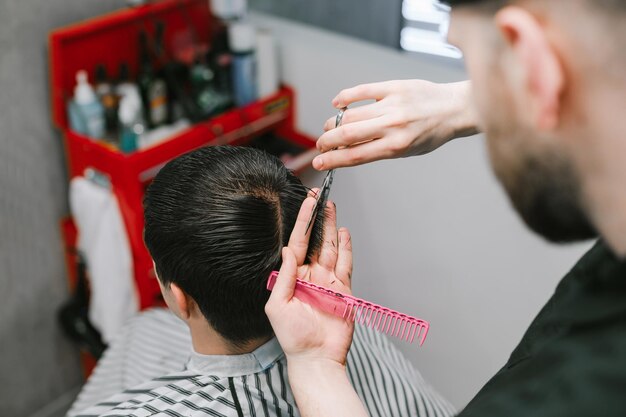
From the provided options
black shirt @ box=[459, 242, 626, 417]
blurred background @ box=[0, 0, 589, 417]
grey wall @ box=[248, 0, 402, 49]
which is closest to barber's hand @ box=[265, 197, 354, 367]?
black shirt @ box=[459, 242, 626, 417]

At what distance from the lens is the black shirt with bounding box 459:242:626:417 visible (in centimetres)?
68

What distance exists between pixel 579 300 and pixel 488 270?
4.38 ft

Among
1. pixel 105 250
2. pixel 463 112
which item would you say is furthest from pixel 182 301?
pixel 105 250

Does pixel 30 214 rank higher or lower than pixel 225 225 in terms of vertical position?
lower

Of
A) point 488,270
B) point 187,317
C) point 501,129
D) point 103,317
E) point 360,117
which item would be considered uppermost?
point 501,129

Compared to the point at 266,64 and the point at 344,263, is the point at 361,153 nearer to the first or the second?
the point at 344,263

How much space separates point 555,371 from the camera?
731 millimetres

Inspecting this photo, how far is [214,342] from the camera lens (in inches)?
50.3

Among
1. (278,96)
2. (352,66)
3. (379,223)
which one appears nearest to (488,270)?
(379,223)

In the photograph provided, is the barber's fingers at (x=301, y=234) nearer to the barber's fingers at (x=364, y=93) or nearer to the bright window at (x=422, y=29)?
the barber's fingers at (x=364, y=93)

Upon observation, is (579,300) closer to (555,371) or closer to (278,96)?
(555,371)

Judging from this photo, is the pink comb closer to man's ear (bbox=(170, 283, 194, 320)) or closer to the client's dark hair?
the client's dark hair

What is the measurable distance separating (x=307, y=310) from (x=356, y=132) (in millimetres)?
281

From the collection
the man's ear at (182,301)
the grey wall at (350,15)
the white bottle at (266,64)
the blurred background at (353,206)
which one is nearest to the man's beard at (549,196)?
the man's ear at (182,301)
